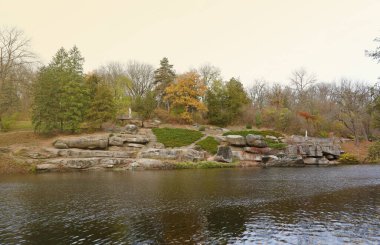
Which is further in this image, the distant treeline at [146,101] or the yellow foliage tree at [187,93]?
the yellow foliage tree at [187,93]

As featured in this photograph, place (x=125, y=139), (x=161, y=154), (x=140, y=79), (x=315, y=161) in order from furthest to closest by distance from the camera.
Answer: (x=140, y=79)
(x=315, y=161)
(x=125, y=139)
(x=161, y=154)

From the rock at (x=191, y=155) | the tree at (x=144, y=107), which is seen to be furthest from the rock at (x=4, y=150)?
the rock at (x=191, y=155)

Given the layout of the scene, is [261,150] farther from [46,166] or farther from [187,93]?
[46,166]

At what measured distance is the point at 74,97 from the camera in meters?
42.0

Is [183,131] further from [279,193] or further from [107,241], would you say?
[107,241]

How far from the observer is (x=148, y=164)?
35562 millimetres

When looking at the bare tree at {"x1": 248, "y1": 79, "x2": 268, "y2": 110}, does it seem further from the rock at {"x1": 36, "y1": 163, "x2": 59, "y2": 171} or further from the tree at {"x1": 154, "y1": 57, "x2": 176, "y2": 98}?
the rock at {"x1": 36, "y1": 163, "x2": 59, "y2": 171}

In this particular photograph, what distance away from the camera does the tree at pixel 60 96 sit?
4038 cm

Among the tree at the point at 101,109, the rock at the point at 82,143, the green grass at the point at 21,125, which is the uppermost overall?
the tree at the point at 101,109

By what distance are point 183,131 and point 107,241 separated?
34106mm

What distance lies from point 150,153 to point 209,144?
854 cm

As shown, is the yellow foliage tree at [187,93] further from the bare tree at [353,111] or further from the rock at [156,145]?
the bare tree at [353,111]

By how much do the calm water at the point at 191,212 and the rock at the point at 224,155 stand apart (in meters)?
13.9

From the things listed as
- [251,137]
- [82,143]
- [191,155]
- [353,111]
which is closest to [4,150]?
[82,143]
